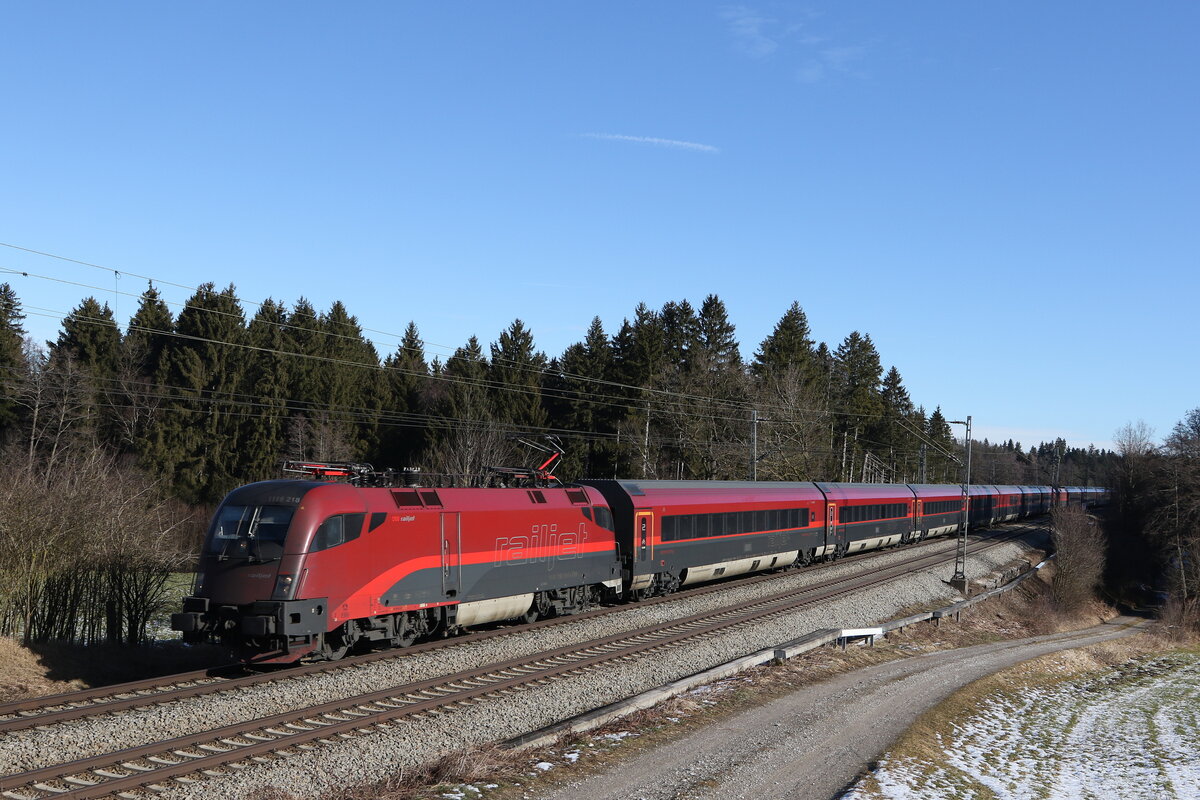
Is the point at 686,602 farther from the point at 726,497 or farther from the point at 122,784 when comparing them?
the point at 122,784

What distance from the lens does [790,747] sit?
13.6m

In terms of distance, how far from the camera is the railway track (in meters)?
10.3

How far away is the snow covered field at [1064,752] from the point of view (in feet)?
44.2

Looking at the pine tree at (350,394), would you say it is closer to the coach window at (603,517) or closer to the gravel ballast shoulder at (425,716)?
the coach window at (603,517)

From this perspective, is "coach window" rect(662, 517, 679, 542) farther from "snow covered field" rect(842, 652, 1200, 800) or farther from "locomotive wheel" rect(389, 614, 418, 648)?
"locomotive wheel" rect(389, 614, 418, 648)

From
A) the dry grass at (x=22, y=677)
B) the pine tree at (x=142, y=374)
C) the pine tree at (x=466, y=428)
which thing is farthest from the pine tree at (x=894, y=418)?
the dry grass at (x=22, y=677)

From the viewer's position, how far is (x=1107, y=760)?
19.1 metres

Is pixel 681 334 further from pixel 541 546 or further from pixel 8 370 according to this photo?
pixel 541 546

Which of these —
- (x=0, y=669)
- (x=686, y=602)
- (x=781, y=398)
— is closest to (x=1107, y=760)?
(x=686, y=602)

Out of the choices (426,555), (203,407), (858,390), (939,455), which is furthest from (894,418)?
(426,555)

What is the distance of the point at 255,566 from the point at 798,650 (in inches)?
469

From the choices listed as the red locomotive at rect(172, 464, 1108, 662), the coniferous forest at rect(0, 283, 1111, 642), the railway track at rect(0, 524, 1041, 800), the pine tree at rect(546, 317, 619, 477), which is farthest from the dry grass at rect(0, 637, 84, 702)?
the pine tree at rect(546, 317, 619, 477)

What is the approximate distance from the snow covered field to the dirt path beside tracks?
65 cm

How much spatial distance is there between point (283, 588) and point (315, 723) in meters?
3.06
